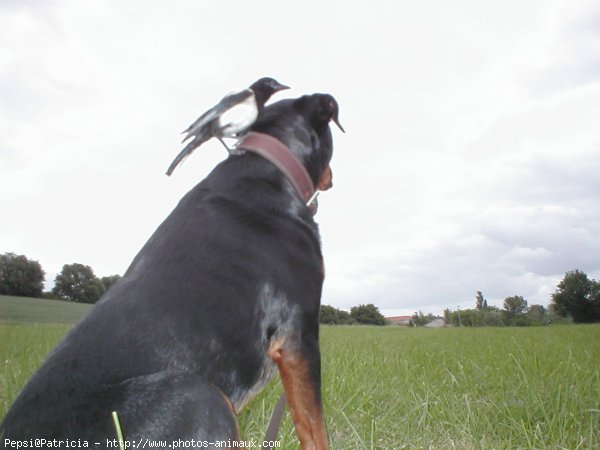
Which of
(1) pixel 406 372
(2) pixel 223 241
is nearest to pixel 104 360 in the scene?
(2) pixel 223 241

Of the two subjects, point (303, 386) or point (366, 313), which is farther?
point (366, 313)

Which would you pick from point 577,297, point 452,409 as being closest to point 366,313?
point 577,297

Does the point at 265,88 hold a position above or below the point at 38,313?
below

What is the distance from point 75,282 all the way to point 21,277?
284 inches

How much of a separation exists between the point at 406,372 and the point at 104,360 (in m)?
5.44

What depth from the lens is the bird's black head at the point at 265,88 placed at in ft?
13.3

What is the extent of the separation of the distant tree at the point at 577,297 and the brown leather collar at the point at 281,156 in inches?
3527

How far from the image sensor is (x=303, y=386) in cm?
319

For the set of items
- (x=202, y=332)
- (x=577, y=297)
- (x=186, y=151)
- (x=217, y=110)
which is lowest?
(x=202, y=332)

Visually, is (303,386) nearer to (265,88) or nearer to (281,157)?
(281,157)

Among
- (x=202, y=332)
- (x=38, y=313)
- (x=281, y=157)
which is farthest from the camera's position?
(x=38, y=313)

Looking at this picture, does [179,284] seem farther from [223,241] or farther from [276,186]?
[276,186]

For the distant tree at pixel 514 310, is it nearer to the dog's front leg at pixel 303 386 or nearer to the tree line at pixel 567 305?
the tree line at pixel 567 305

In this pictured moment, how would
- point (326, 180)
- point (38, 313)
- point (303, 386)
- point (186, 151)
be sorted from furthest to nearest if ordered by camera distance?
point (38, 313), point (326, 180), point (186, 151), point (303, 386)
